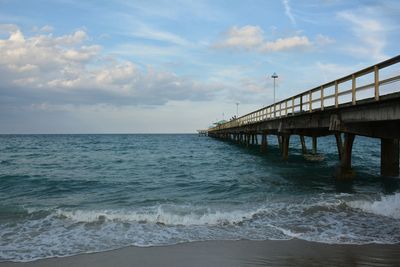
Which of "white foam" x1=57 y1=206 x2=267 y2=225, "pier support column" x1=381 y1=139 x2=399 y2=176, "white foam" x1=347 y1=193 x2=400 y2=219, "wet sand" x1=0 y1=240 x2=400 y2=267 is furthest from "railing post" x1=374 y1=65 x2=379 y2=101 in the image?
"pier support column" x1=381 y1=139 x2=399 y2=176

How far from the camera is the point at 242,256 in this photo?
724 centimetres

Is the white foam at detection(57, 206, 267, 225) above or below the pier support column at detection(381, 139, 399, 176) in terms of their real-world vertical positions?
below

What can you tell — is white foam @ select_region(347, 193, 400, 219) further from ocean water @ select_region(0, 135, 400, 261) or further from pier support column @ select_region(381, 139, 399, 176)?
pier support column @ select_region(381, 139, 399, 176)

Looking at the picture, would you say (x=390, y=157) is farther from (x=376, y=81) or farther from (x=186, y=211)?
(x=186, y=211)

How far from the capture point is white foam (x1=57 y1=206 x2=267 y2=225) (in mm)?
10297

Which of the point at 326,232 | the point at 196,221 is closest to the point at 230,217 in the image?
the point at 196,221

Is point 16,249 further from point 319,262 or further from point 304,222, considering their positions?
point 304,222

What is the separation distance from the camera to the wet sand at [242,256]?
685 cm

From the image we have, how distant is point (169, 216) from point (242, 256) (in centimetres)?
375

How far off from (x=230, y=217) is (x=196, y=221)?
34.2 inches

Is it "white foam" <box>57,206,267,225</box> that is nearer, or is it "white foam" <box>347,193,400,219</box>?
"white foam" <box>57,206,267,225</box>

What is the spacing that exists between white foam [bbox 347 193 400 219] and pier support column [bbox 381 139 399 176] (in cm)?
439

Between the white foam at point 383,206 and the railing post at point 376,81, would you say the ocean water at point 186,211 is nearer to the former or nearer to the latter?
the white foam at point 383,206

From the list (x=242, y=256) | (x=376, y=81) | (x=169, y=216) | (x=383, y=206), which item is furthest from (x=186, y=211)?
(x=376, y=81)
